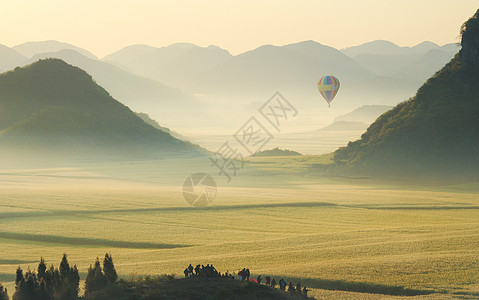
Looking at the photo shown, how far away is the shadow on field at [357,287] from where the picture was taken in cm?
3766

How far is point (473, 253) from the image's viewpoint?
150 ft

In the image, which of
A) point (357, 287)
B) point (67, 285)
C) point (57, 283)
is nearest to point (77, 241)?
point (57, 283)

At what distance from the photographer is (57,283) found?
1384 inches

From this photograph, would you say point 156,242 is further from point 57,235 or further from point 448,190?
point 448,190

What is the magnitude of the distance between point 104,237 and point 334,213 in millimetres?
30160

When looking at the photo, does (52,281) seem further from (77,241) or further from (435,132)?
(435,132)

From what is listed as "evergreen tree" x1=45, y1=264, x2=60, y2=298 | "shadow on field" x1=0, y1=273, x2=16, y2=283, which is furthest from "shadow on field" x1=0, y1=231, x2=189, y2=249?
"evergreen tree" x1=45, y1=264, x2=60, y2=298

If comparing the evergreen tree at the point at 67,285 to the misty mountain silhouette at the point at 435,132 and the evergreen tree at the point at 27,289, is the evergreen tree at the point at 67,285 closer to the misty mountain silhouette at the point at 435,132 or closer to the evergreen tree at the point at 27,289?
the evergreen tree at the point at 27,289

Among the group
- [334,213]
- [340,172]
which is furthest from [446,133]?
[334,213]

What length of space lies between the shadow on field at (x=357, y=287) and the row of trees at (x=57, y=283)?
445 inches

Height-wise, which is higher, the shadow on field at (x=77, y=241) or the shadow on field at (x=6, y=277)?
the shadow on field at (x=77, y=241)

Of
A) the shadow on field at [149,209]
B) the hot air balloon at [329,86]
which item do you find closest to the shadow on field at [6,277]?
the shadow on field at [149,209]

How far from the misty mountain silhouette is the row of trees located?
111 m

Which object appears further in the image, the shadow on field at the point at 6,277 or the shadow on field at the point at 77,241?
the shadow on field at the point at 77,241
